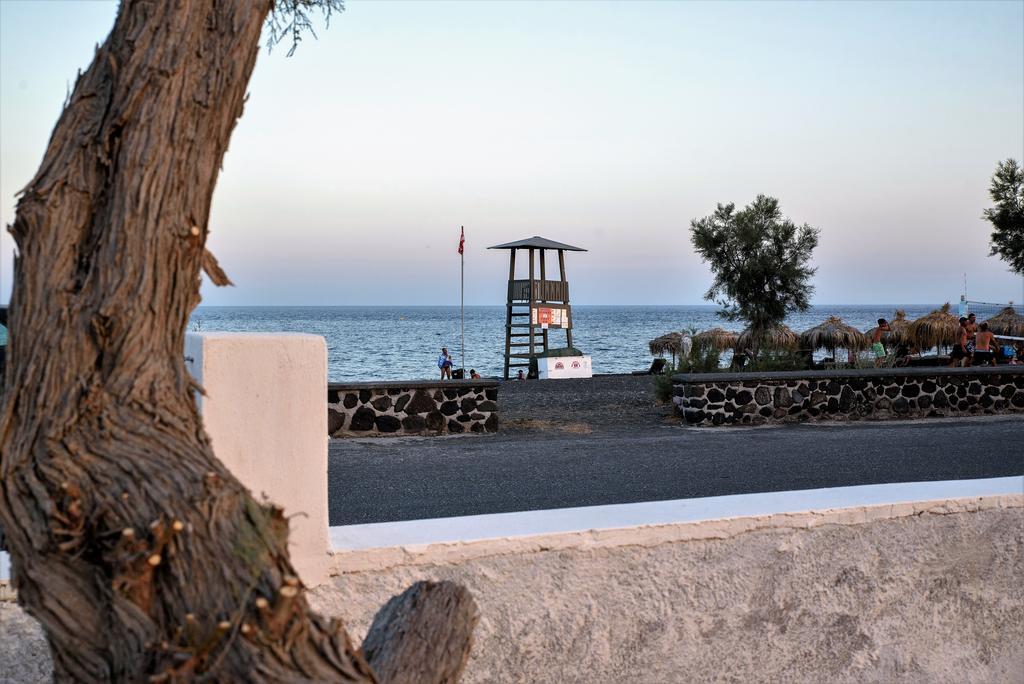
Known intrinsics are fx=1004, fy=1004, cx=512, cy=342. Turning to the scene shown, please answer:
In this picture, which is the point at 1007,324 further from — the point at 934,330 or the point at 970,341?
the point at 970,341

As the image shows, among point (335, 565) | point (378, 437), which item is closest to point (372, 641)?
point (335, 565)

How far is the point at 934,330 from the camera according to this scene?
91.2ft

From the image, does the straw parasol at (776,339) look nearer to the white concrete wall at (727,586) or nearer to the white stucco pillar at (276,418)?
the white concrete wall at (727,586)

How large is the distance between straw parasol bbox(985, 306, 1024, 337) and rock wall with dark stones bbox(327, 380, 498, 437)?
2091cm

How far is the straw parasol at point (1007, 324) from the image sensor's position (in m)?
29.0

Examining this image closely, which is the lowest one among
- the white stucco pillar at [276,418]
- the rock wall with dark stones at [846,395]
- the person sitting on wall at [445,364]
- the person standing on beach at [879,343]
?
the person sitting on wall at [445,364]

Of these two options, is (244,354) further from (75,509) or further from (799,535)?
(799,535)

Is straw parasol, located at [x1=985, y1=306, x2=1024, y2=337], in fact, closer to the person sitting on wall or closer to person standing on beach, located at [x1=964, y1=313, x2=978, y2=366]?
person standing on beach, located at [x1=964, y1=313, x2=978, y2=366]

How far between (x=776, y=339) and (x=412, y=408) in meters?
18.3

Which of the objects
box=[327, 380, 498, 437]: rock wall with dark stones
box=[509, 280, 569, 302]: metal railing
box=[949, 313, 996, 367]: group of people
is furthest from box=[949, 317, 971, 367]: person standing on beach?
box=[509, 280, 569, 302]: metal railing

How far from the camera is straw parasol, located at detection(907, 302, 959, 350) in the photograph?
27656mm

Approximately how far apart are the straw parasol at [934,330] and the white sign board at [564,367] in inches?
379

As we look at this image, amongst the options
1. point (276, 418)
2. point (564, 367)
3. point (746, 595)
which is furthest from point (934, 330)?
point (276, 418)

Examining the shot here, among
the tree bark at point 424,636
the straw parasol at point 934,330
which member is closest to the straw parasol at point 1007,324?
the straw parasol at point 934,330
